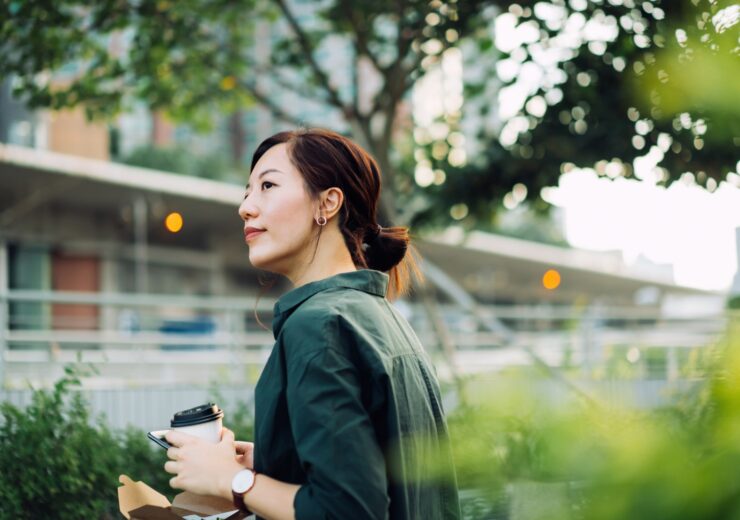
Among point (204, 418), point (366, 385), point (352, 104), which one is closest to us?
point (366, 385)

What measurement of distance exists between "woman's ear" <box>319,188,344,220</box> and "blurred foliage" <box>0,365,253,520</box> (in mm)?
1884

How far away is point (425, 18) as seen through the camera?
6.85 metres

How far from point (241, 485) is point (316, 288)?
1.33 ft

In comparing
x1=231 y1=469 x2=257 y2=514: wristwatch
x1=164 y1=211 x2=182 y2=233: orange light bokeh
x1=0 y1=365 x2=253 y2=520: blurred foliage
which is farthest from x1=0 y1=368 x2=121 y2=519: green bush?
x1=164 y1=211 x2=182 y2=233: orange light bokeh

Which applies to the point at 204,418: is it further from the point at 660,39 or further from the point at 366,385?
the point at 660,39

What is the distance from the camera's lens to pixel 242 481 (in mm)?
1630

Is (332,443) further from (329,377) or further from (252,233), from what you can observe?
(252,233)

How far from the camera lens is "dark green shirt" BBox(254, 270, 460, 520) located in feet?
4.82

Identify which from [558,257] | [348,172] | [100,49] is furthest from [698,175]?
[558,257]

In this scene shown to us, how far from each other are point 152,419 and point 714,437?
707 centimetres

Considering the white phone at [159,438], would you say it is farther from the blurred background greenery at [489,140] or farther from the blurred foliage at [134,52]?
the blurred foliage at [134,52]

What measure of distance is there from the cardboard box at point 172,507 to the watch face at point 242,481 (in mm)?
99

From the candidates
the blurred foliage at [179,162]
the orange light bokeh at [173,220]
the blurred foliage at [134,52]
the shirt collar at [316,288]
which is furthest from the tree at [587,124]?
the blurred foliage at [179,162]

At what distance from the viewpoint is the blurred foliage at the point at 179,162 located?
46250 mm
